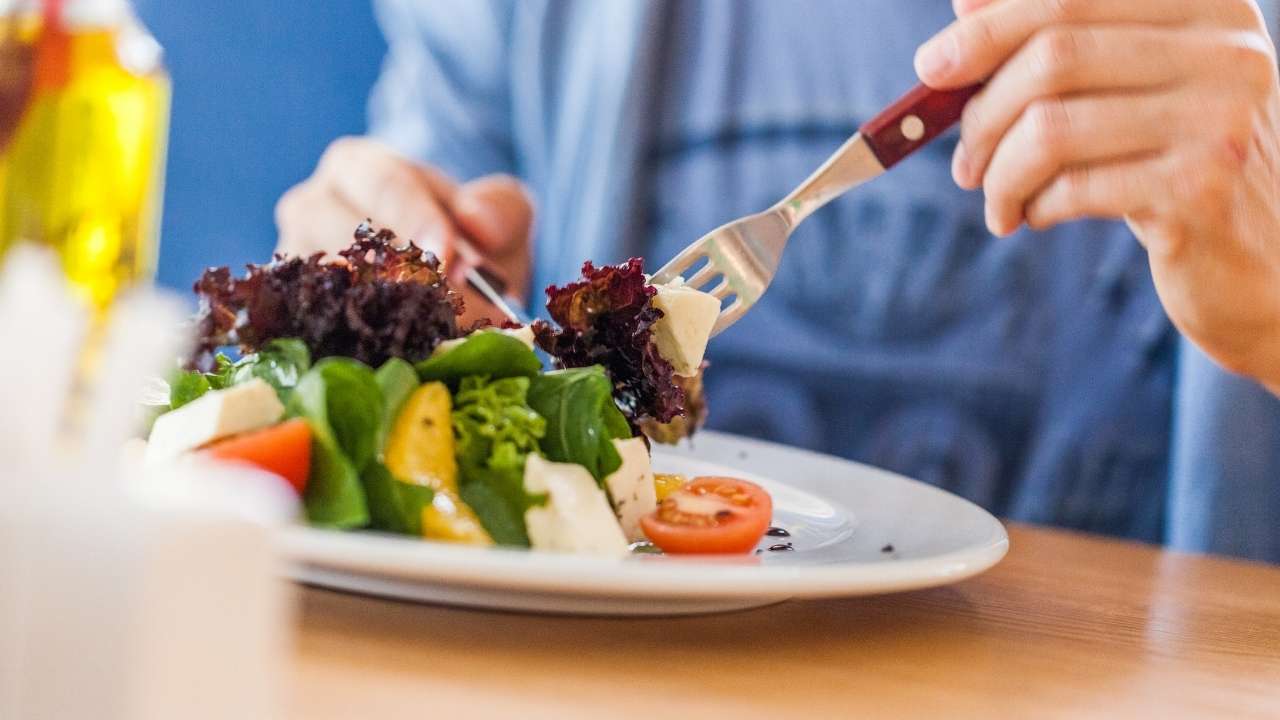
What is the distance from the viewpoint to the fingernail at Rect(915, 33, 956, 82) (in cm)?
158

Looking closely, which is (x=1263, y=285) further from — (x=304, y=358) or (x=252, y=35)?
(x=252, y=35)

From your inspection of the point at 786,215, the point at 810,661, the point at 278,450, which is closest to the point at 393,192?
the point at 786,215

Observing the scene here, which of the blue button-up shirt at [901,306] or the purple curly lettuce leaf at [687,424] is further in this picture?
the blue button-up shirt at [901,306]

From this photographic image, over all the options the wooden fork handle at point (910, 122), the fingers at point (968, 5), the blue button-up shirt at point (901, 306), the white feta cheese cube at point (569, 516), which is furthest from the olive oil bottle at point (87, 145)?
the blue button-up shirt at point (901, 306)

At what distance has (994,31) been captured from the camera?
160 centimetres

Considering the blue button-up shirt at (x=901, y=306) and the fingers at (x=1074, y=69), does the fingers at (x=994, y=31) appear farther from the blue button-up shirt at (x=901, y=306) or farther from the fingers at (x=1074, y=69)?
the blue button-up shirt at (x=901, y=306)

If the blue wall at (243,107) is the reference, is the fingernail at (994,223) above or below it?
below

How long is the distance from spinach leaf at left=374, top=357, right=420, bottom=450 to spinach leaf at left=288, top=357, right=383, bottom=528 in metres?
0.01

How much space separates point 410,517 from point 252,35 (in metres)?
4.39

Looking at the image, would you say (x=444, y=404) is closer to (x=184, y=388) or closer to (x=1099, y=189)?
(x=184, y=388)

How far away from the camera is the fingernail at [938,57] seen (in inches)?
62.2

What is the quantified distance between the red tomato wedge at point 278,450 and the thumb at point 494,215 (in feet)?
5.08

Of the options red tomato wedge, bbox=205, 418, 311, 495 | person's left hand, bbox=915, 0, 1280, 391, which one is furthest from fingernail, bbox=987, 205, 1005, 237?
red tomato wedge, bbox=205, 418, 311, 495

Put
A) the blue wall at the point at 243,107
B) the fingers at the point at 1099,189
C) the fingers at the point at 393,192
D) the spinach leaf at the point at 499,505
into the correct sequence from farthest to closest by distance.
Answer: the blue wall at the point at 243,107, the fingers at the point at 393,192, the fingers at the point at 1099,189, the spinach leaf at the point at 499,505
